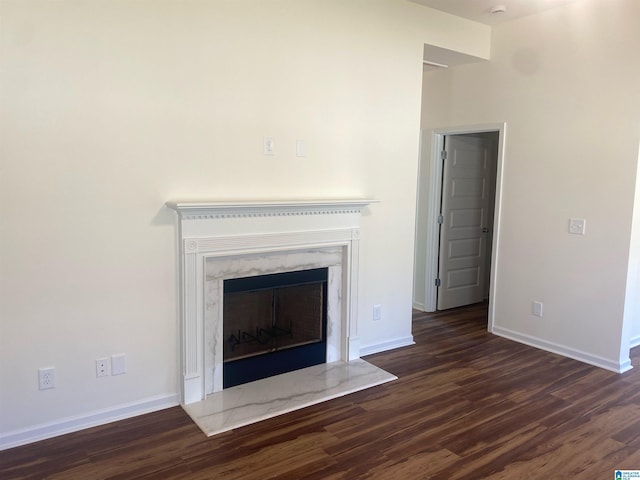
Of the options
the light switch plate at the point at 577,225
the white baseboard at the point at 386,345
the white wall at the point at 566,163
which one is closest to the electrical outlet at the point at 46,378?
the white baseboard at the point at 386,345

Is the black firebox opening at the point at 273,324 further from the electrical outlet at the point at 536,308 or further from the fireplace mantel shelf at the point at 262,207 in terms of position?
the electrical outlet at the point at 536,308

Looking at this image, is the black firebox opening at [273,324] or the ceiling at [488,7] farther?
the ceiling at [488,7]

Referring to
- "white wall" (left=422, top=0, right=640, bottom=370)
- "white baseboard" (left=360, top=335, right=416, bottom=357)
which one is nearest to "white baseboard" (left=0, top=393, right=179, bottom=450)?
"white baseboard" (left=360, top=335, right=416, bottom=357)

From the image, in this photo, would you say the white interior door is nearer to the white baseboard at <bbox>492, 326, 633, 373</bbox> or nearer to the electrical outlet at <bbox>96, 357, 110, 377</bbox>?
the white baseboard at <bbox>492, 326, 633, 373</bbox>

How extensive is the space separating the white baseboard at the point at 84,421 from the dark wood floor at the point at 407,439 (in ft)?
0.17

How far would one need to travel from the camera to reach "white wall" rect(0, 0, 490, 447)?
2484 millimetres

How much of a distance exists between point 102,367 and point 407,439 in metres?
1.79

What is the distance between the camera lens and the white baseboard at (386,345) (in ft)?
13.1

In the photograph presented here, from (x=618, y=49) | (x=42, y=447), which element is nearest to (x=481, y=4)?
(x=618, y=49)

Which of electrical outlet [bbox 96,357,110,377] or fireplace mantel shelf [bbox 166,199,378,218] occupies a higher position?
fireplace mantel shelf [bbox 166,199,378,218]

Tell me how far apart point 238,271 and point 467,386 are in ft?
5.92

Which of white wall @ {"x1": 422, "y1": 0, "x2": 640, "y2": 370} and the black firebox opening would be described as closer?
the black firebox opening

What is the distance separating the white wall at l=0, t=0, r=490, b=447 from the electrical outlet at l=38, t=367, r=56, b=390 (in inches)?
1.4

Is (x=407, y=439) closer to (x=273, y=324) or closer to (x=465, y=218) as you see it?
(x=273, y=324)
